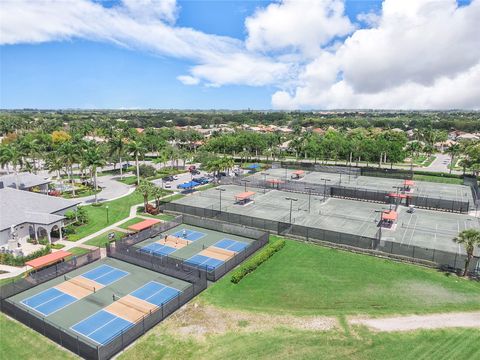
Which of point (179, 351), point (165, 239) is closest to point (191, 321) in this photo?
point (179, 351)

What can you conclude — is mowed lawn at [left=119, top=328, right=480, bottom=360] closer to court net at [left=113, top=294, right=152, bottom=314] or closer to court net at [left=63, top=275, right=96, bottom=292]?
court net at [left=113, top=294, right=152, bottom=314]

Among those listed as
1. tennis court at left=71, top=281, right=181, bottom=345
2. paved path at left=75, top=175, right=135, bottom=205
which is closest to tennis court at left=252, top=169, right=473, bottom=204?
paved path at left=75, top=175, right=135, bottom=205

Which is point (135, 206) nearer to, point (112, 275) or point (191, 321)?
point (112, 275)

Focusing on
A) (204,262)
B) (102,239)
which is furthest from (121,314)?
(102,239)

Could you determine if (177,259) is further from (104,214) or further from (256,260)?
(104,214)

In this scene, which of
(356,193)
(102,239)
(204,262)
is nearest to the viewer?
(204,262)

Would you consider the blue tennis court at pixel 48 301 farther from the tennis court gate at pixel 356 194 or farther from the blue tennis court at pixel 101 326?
the tennis court gate at pixel 356 194
